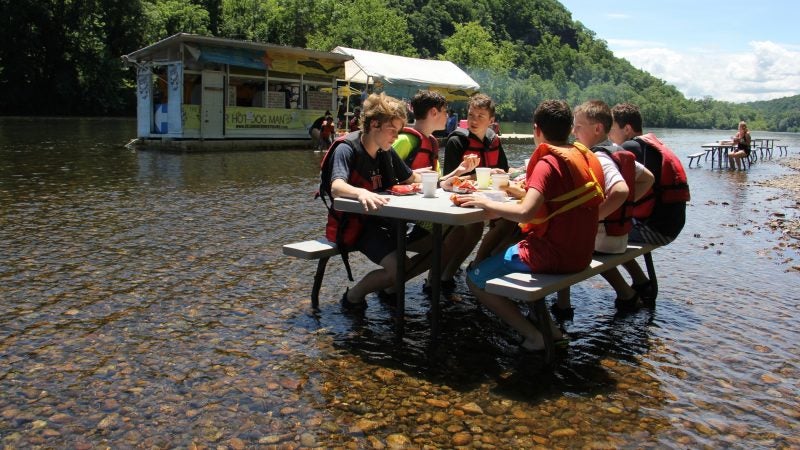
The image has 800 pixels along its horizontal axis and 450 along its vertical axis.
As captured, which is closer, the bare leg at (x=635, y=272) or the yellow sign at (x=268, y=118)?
the bare leg at (x=635, y=272)

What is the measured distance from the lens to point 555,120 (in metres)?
4.56

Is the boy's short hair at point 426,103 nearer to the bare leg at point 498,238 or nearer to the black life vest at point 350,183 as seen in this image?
the black life vest at point 350,183

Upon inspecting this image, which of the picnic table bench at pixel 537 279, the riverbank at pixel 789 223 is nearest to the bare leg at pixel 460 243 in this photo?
the picnic table bench at pixel 537 279

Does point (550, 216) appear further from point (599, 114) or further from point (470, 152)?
point (470, 152)

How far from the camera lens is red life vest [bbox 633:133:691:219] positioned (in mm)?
5949

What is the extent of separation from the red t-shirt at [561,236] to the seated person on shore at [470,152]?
185 cm

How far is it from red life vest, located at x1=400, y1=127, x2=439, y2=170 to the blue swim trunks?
191 centimetres

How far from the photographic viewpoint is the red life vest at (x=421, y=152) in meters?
6.39

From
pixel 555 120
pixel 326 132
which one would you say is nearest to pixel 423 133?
pixel 555 120

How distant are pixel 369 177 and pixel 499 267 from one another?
1.37 meters

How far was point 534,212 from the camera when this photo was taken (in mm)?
4227

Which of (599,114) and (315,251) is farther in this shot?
(599,114)

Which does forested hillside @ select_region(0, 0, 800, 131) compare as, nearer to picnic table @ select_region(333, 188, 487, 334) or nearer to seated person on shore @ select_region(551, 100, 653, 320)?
picnic table @ select_region(333, 188, 487, 334)


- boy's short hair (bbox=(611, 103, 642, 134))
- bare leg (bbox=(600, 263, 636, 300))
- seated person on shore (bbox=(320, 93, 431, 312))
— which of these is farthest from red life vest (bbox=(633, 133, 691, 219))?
seated person on shore (bbox=(320, 93, 431, 312))
